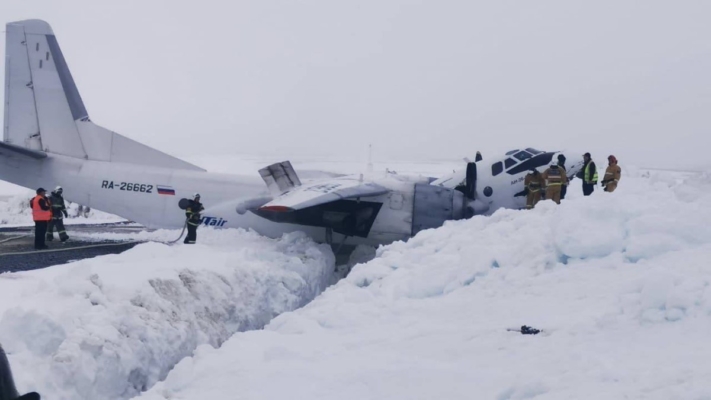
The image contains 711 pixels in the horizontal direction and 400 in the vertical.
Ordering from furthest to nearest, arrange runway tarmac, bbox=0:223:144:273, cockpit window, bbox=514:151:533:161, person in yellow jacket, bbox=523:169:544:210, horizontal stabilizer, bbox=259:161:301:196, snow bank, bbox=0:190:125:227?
1. snow bank, bbox=0:190:125:227
2. horizontal stabilizer, bbox=259:161:301:196
3. cockpit window, bbox=514:151:533:161
4. person in yellow jacket, bbox=523:169:544:210
5. runway tarmac, bbox=0:223:144:273

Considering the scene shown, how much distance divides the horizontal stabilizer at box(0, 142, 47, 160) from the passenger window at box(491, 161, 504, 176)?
14732mm

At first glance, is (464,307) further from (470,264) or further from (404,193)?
(404,193)

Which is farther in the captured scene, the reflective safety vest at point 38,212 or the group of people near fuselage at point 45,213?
the group of people near fuselage at point 45,213

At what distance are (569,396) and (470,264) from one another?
4.04 m

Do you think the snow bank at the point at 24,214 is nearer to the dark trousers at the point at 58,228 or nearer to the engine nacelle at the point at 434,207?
the dark trousers at the point at 58,228

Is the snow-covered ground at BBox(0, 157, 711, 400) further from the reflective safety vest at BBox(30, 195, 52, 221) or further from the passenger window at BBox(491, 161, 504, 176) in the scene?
the reflective safety vest at BBox(30, 195, 52, 221)

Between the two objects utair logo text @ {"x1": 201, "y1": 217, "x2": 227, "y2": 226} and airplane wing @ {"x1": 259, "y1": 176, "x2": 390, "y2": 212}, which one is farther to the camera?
utair logo text @ {"x1": 201, "y1": 217, "x2": 227, "y2": 226}

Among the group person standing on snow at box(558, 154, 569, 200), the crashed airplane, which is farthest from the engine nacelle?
person standing on snow at box(558, 154, 569, 200)

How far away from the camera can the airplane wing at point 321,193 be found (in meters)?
15.1

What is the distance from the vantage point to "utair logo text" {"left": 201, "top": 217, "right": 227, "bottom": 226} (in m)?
18.4

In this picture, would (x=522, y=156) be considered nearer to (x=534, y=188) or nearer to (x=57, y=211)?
(x=534, y=188)

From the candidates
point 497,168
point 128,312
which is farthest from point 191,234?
point 497,168

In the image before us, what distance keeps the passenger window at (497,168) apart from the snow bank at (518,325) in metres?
8.23

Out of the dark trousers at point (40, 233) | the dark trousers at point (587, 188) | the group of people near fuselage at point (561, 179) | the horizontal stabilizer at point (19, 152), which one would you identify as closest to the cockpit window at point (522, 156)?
the group of people near fuselage at point (561, 179)
